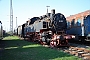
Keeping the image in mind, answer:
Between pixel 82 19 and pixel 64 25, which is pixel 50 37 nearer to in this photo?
pixel 64 25

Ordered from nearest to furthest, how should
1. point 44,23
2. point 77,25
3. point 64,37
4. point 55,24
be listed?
point 64,37 < point 55,24 < point 44,23 < point 77,25

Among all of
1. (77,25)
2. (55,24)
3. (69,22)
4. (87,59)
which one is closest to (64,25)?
(55,24)

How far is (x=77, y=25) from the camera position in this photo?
21.6 metres

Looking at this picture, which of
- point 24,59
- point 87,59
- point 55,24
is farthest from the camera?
point 55,24

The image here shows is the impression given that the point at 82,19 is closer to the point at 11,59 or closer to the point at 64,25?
the point at 64,25

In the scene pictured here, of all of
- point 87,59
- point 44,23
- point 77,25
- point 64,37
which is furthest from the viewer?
point 77,25

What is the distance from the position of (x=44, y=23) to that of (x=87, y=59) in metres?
10.1

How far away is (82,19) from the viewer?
20.6 metres

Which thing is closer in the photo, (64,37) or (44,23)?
(64,37)

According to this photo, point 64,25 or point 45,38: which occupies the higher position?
point 64,25

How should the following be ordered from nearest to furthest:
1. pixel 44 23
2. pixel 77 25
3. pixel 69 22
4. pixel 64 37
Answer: pixel 64 37 < pixel 44 23 < pixel 77 25 < pixel 69 22

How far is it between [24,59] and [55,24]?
26.6ft

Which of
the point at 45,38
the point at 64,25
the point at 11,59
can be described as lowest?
the point at 11,59

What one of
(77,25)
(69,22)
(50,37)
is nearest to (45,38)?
(50,37)
